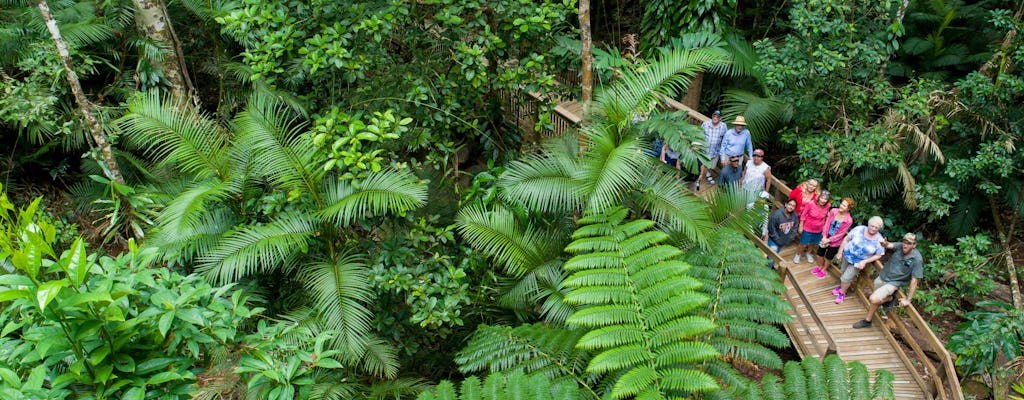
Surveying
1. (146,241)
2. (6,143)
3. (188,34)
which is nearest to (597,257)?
(146,241)

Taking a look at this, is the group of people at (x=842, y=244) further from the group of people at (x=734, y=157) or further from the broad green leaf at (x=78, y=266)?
the broad green leaf at (x=78, y=266)

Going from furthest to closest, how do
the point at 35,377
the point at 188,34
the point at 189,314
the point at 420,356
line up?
the point at 188,34 < the point at 420,356 < the point at 189,314 < the point at 35,377

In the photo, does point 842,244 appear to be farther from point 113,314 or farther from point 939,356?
point 113,314

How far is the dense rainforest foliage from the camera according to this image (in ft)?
11.8

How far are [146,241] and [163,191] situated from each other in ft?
5.50

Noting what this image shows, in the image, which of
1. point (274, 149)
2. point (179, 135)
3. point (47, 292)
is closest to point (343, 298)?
point (274, 149)

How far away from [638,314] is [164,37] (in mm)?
6359

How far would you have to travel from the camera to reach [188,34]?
942 centimetres

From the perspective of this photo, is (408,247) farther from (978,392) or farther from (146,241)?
(978,392)

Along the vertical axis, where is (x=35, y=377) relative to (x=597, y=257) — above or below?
above

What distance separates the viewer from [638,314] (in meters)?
5.16

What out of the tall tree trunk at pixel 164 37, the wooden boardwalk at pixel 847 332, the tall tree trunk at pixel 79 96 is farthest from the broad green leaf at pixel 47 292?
the wooden boardwalk at pixel 847 332

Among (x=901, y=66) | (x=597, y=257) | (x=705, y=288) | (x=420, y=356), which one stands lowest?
(x=420, y=356)

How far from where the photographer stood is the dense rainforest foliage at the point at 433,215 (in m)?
3.58
